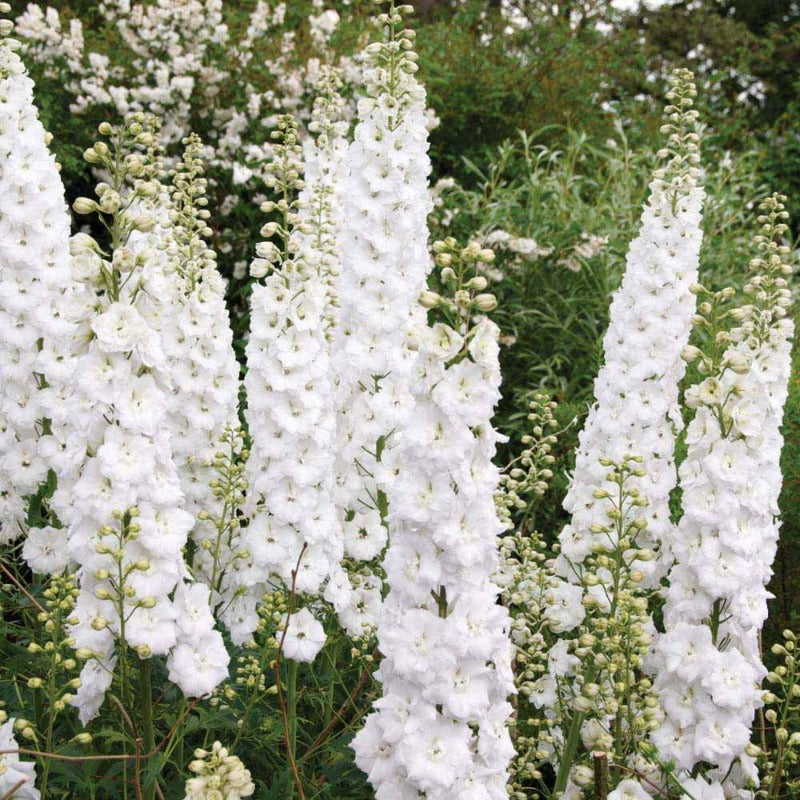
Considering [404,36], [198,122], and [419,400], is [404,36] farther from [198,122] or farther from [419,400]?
[198,122]

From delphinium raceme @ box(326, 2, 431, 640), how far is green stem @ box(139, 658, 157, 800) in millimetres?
874

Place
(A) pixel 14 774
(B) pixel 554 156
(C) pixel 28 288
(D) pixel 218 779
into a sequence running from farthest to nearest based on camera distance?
1. (B) pixel 554 156
2. (C) pixel 28 288
3. (A) pixel 14 774
4. (D) pixel 218 779

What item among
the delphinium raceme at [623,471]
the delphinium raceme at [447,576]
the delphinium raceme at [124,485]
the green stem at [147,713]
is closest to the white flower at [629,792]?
the delphinium raceme at [623,471]

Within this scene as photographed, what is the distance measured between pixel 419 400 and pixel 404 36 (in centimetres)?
182

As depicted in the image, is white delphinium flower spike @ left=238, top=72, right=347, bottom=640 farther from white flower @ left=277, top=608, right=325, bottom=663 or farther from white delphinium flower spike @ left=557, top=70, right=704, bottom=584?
white delphinium flower spike @ left=557, top=70, right=704, bottom=584

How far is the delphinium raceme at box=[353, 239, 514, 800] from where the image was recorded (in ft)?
8.52

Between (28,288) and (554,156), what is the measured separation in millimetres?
5638

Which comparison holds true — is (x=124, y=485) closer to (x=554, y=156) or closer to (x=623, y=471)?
(x=623, y=471)

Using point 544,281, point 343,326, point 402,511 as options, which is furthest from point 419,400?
point 544,281

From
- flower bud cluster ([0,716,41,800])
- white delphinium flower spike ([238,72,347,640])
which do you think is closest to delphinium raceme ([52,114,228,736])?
flower bud cluster ([0,716,41,800])

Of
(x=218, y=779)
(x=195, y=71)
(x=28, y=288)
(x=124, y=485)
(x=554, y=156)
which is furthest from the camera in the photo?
(x=195, y=71)

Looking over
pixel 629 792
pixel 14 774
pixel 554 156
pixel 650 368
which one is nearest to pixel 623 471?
pixel 650 368

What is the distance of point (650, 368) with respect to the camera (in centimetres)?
393

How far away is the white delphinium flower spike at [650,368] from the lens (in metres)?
3.88
